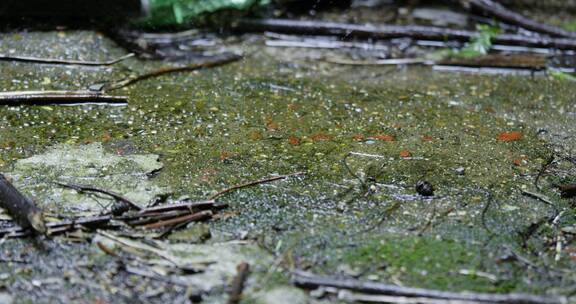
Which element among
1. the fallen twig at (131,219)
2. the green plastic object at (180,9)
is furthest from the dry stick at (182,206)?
the green plastic object at (180,9)

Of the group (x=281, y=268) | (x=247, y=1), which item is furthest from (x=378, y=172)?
(x=247, y=1)

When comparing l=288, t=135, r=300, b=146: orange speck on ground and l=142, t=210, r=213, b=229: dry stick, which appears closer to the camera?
l=142, t=210, r=213, b=229: dry stick

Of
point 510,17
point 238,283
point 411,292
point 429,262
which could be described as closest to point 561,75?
point 510,17

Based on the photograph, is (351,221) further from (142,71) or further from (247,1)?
(247,1)

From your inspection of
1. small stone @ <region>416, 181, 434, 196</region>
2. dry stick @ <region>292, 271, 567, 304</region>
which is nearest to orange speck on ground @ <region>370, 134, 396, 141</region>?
small stone @ <region>416, 181, 434, 196</region>

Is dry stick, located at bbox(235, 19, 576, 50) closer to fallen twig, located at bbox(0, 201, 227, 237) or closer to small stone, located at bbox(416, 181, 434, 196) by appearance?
small stone, located at bbox(416, 181, 434, 196)

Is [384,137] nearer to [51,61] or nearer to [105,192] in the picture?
[105,192]
